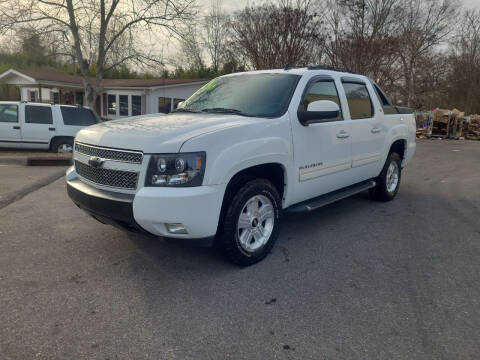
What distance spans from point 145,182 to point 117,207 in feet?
1.11

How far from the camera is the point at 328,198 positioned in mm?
4699

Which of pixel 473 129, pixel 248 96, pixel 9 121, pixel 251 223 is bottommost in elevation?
pixel 251 223

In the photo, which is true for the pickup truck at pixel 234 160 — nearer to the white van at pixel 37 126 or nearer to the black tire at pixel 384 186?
the black tire at pixel 384 186

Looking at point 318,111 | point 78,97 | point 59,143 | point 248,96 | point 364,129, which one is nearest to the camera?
point 318,111

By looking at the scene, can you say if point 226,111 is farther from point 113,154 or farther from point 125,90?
point 125,90

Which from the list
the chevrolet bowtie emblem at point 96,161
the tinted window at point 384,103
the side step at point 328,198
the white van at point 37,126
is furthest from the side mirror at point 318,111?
the white van at point 37,126

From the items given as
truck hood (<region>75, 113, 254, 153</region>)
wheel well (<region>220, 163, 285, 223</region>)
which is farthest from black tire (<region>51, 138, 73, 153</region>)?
wheel well (<region>220, 163, 285, 223</region>)

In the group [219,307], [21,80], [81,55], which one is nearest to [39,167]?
[219,307]

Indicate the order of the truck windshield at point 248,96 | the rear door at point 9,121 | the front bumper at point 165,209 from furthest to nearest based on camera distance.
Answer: the rear door at point 9,121 → the truck windshield at point 248,96 → the front bumper at point 165,209

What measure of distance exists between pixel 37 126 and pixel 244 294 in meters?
9.60

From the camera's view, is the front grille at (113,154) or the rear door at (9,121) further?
the rear door at (9,121)

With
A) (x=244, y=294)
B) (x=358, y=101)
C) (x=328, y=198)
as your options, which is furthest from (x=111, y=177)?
(x=358, y=101)

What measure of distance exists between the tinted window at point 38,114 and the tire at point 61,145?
22.0 inches

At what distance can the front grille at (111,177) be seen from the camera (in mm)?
3244
